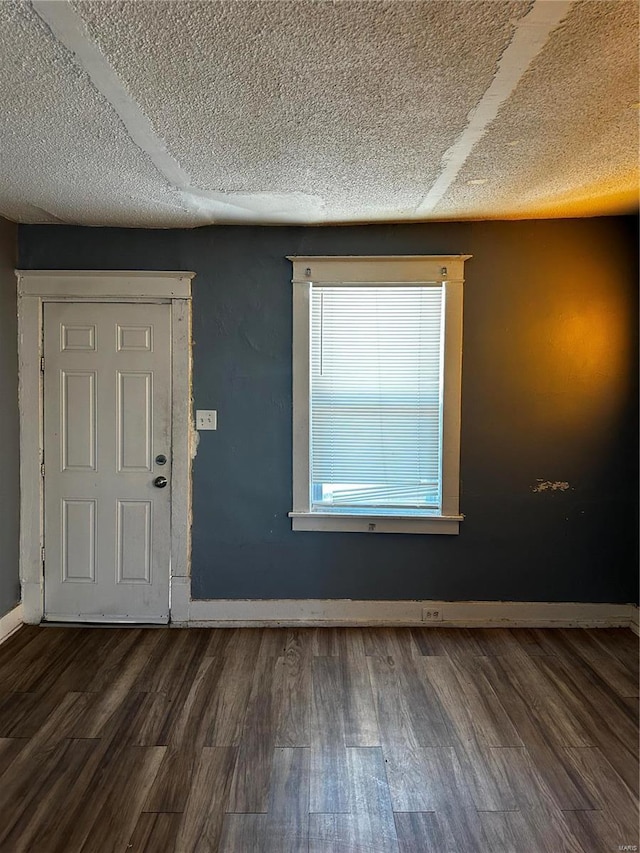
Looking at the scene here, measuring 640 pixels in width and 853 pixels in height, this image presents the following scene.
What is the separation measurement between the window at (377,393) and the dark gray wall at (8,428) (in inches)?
67.4

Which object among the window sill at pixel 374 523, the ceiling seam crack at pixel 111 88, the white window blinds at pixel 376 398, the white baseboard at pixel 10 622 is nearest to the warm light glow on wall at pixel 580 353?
the white window blinds at pixel 376 398

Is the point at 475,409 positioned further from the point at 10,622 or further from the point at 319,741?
the point at 10,622

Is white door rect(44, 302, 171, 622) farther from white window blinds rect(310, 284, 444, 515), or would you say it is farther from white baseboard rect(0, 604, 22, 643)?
white window blinds rect(310, 284, 444, 515)

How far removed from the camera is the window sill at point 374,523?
3127 mm

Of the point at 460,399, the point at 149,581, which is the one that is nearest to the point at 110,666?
the point at 149,581

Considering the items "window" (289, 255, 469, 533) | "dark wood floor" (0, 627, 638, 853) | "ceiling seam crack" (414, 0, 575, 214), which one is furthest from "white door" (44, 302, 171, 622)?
"ceiling seam crack" (414, 0, 575, 214)

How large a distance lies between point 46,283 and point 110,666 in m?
2.26

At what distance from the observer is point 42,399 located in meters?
3.16


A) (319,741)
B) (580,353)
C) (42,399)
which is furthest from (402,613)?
(42,399)

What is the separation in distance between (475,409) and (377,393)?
610mm

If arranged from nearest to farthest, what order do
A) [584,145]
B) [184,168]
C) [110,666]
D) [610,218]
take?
[584,145] < [184,168] < [110,666] < [610,218]

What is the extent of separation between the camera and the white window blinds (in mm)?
3088

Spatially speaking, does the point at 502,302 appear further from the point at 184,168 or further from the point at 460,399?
the point at 184,168

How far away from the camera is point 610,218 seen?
301 cm
